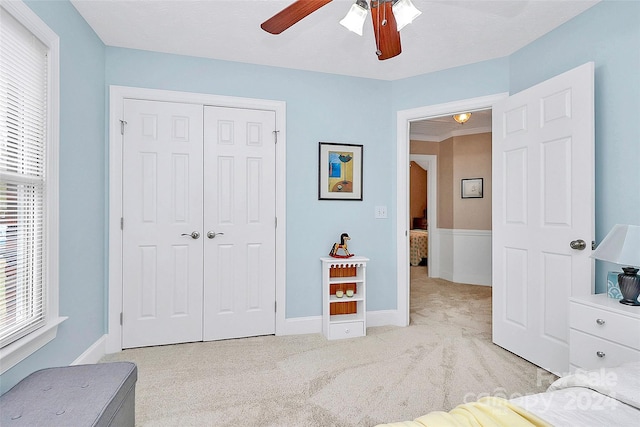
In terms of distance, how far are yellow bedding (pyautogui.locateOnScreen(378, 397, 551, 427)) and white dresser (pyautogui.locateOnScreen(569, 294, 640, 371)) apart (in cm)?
119

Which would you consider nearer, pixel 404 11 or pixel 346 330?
pixel 404 11

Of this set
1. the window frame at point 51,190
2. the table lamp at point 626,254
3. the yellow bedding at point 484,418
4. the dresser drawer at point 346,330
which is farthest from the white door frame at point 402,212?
the window frame at point 51,190

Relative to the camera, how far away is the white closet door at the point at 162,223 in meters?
2.77

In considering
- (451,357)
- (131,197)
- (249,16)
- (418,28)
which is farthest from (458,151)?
(131,197)

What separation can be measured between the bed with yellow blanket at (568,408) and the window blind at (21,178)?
1.75 metres

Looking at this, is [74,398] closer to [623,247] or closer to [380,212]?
[623,247]

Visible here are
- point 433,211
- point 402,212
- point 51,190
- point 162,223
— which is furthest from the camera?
point 433,211

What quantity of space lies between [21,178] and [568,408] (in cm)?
233

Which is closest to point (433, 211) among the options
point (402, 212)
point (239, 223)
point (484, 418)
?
point (402, 212)

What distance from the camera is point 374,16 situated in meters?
1.63

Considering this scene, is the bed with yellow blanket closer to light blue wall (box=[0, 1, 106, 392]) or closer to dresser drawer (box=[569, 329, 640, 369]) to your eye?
dresser drawer (box=[569, 329, 640, 369])

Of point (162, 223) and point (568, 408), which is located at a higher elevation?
point (162, 223)

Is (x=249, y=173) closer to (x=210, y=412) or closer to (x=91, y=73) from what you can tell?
(x=91, y=73)

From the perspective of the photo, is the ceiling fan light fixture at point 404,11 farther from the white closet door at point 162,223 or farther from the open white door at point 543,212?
the white closet door at point 162,223
